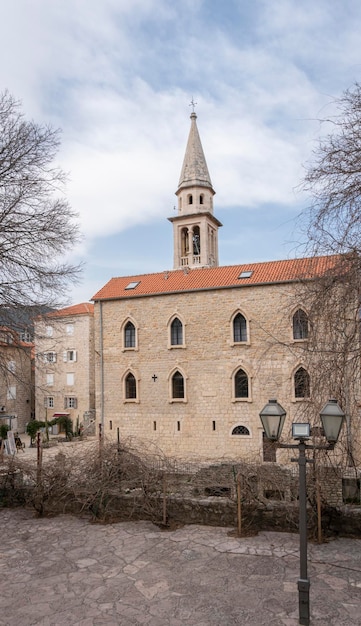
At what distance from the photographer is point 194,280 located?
23844 millimetres

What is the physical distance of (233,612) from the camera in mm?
5828

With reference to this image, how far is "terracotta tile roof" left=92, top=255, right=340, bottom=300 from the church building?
58 millimetres

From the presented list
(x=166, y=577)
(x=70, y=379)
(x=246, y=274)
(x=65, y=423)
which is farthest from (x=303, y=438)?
(x=70, y=379)

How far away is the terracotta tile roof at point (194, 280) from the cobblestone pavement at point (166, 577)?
45.1 feet

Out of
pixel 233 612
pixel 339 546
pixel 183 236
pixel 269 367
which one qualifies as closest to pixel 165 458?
pixel 339 546

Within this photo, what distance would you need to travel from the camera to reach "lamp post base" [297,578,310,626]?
5465 mm

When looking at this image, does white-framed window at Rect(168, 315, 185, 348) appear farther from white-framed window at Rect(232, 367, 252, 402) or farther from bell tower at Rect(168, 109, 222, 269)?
bell tower at Rect(168, 109, 222, 269)

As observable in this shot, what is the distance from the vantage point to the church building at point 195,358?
21438 mm

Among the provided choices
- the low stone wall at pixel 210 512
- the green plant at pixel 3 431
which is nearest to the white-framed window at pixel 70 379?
the green plant at pixel 3 431

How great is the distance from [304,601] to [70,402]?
30892 mm

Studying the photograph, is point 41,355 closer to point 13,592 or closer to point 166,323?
point 13,592

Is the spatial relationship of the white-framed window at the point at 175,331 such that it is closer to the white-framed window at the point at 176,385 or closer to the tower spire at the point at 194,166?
the white-framed window at the point at 176,385

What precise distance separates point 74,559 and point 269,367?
14967 mm

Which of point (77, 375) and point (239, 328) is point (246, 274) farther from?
point (77, 375)
